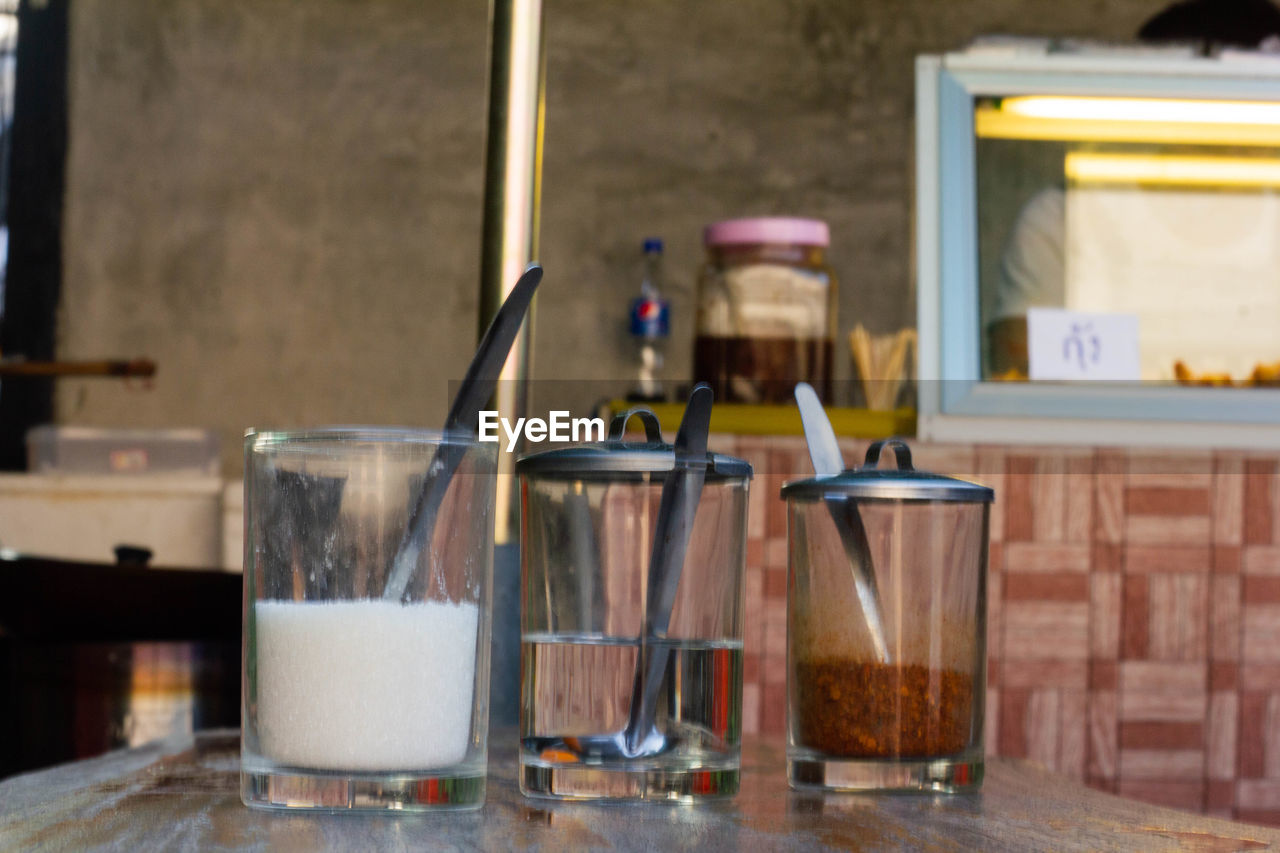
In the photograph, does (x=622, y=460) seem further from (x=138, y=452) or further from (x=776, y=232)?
(x=138, y=452)

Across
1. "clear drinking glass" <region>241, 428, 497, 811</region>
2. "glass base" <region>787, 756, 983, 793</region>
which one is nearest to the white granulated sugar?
"clear drinking glass" <region>241, 428, 497, 811</region>

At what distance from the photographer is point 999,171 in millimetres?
1531

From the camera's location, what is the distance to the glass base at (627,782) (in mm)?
528

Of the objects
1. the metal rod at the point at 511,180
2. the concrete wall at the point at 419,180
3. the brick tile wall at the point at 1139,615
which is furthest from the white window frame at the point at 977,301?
the concrete wall at the point at 419,180

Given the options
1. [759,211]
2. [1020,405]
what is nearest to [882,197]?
[759,211]

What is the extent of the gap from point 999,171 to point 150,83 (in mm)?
3413

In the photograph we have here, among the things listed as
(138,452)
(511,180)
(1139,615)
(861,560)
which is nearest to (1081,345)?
(1139,615)

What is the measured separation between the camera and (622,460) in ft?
1.78

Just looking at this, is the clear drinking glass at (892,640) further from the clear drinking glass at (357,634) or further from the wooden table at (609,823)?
the clear drinking glass at (357,634)

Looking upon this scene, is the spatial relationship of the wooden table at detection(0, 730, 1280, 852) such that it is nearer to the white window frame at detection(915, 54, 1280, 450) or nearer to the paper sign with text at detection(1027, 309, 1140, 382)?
the white window frame at detection(915, 54, 1280, 450)

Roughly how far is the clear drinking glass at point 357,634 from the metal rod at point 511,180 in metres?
0.41

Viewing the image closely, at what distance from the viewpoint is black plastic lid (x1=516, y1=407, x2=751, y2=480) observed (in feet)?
1.78

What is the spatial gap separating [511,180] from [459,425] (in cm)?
45

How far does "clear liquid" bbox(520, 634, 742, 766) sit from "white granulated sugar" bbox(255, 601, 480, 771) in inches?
1.7
